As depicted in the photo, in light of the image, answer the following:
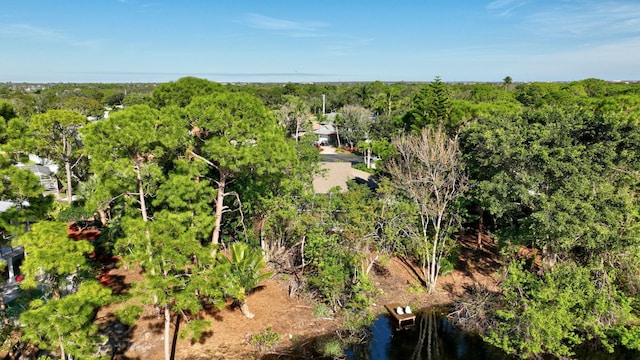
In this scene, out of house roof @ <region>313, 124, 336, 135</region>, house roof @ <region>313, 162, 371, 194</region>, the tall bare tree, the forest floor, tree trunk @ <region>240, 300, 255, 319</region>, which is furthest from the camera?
house roof @ <region>313, 124, 336, 135</region>

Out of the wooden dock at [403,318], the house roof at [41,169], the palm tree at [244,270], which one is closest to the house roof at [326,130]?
the house roof at [41,169]

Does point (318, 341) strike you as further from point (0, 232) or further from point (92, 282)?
point (0, 232)

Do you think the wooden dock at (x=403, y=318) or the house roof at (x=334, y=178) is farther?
the house roof at (x=334, y=178)

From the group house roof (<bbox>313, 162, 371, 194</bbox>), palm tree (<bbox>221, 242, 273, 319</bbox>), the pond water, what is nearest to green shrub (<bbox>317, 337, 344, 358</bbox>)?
the pond water

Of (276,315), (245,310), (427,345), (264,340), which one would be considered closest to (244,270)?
(245,310)

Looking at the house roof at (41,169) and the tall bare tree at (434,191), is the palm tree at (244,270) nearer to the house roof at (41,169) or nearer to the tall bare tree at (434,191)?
the tall bare tree at (434,191)

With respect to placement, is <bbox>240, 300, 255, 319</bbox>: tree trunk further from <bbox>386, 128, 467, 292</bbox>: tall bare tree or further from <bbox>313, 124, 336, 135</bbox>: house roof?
<bbox>313, 124, 336, 135</bbox>: house roof

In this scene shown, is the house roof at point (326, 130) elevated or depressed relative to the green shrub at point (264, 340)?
elevated
